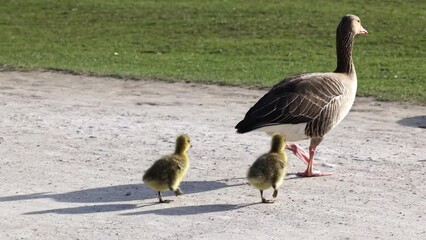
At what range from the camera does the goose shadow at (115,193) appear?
30.1ft

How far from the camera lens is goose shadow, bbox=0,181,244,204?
361 inches

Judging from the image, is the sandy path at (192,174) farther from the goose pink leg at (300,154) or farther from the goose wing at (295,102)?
the goose wing at (295,102)

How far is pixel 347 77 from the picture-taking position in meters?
10.7

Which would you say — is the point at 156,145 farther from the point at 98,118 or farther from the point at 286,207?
the point at 286,207

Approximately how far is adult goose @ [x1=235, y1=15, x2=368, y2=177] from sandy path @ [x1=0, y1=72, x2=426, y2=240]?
443 mm

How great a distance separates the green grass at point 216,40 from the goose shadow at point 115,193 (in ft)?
20.3

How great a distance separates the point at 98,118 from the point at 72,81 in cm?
435

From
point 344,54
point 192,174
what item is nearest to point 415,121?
point 344,54

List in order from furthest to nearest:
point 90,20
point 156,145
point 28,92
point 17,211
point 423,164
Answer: point 90,20, point 28,92, point 156,145, point 423,164, point 17,211

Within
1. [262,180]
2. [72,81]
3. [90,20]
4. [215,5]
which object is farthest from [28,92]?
[215,5]

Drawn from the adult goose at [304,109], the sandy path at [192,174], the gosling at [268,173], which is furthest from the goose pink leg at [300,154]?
the gosling at [268,173]

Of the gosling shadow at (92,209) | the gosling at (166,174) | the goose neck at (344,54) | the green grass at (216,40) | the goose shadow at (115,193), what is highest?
the goose neck at (344,54)

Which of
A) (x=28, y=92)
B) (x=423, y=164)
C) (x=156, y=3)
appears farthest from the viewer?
(x=156, y=3)

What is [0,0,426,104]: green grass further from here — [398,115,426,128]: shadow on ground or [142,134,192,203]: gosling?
[142,134,192,203]: gosling
